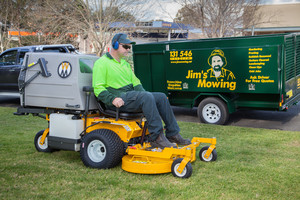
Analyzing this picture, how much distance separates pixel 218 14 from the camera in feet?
54.1

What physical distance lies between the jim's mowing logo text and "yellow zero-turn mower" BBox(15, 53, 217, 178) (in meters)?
3.86

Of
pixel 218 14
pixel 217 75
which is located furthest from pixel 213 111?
pixel 218 14

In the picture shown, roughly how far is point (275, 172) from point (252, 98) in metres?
4.24

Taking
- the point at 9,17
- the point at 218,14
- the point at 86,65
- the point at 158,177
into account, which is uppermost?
the point at 9,17

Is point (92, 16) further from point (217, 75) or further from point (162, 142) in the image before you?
point (162, 142)

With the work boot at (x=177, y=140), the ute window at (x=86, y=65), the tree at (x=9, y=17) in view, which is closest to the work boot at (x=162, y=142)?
the work boot at (x=177, y=140)

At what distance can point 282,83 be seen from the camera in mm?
8328

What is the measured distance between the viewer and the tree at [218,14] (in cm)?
1627

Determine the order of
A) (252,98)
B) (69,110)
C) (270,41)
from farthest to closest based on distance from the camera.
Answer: (252,98)
(270,41)
(69,110)

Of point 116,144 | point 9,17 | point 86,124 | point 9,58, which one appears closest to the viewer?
point 116,144

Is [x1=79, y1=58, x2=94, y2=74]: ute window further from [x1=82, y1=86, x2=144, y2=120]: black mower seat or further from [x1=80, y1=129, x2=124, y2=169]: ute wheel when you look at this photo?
[x1=80, y1=129, x2=124, y2=169]: ute wheel

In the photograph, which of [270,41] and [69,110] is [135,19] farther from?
[69,110]

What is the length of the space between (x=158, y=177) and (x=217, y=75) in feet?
16.0

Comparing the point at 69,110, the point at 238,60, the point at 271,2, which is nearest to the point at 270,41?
the point at 238,60
